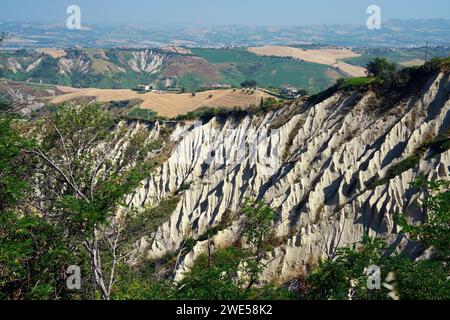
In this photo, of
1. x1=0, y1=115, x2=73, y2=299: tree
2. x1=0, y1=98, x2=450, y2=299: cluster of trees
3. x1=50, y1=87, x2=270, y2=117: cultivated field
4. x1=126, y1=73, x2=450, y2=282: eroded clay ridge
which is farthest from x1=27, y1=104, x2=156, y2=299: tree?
x1=50, y1=87, x2=270, y2=117: cultivated field

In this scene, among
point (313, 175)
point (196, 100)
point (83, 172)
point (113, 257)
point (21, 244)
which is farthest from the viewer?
point (196, 100)

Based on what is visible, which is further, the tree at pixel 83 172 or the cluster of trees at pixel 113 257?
the tree at pixel 83 172

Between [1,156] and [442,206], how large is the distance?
15.1 metres

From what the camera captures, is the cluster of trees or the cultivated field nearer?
the cluster of trees

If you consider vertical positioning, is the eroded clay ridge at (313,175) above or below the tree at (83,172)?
below

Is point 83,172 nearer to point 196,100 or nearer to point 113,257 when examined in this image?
point 113,257

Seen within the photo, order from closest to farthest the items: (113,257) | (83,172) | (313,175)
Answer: (113,257) → (83,172) → (313,175)

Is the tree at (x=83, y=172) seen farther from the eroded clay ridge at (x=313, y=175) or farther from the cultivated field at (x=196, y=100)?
the cultivated field at (x=196, y=100)

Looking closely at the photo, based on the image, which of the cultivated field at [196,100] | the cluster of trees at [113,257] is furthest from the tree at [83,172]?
the cultivated field at [196,100]

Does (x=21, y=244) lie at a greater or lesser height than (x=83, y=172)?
lesser

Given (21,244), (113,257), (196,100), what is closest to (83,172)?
(113,257)

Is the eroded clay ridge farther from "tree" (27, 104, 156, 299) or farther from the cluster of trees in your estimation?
the cluster of trees

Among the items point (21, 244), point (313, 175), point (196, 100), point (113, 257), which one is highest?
point (21, 244)
